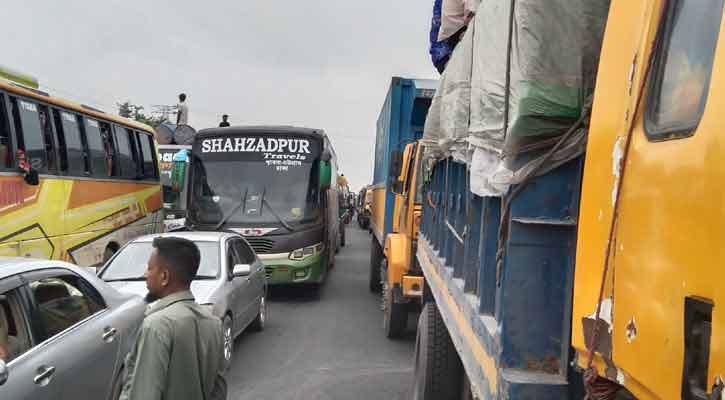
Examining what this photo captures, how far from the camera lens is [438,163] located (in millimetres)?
5164

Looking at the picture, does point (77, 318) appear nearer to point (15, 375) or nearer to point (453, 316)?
point (15, 375)

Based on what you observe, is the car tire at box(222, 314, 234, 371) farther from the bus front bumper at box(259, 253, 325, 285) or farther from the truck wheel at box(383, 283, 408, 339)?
the bus front bumper at box(259, 253, 325, 285)

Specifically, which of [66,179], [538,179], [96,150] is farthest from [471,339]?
[96,150]

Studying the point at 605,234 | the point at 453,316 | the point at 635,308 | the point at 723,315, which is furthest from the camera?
the point at 453,316

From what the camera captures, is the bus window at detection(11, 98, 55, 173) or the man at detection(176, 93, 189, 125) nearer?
the bus window at detection(11, 98, 55, 173)

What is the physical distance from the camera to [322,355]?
7621 millimetres

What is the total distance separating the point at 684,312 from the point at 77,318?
382 centimetres

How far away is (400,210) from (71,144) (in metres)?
5.55

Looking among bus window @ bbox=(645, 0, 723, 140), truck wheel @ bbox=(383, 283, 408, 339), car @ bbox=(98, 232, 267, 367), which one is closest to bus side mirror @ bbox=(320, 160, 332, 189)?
car @ bbox=(98, 232, 267, 367)

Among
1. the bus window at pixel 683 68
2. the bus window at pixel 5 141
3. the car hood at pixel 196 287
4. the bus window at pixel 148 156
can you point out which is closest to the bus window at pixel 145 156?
the bus window at pixel 148 156

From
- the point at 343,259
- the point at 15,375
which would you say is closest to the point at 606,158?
the point at 15,375

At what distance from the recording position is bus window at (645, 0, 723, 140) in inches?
55.6

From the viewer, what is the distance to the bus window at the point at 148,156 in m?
13.7

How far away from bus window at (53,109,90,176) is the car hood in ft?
12.6
